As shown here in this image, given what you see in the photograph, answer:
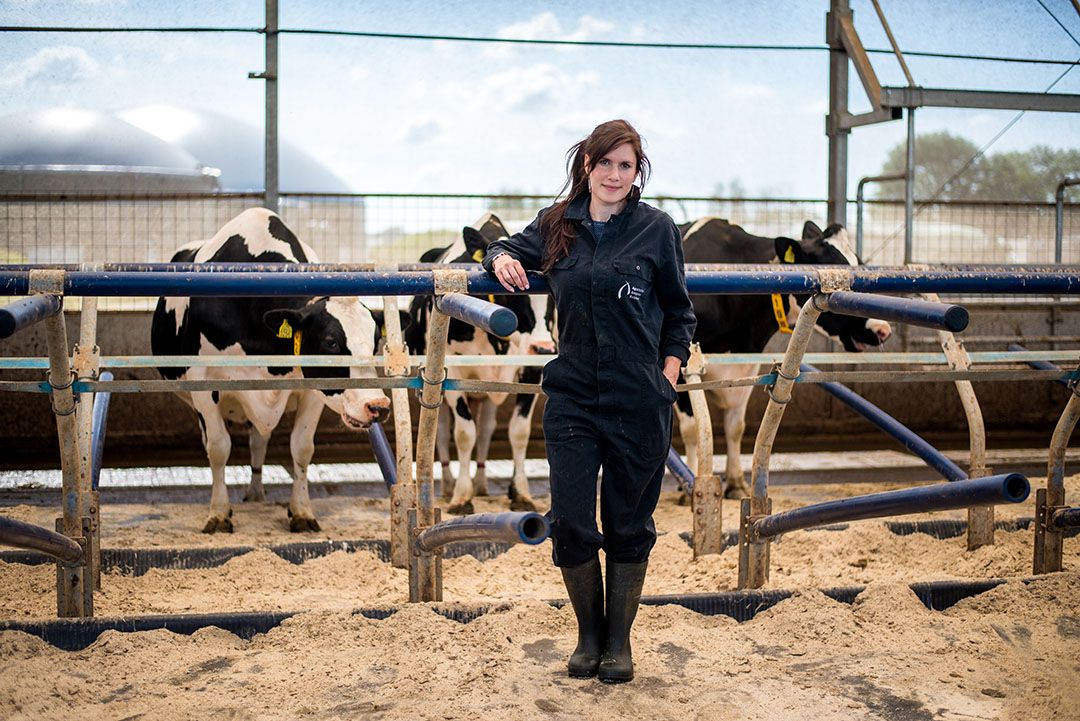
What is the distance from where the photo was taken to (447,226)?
1130 centimetres

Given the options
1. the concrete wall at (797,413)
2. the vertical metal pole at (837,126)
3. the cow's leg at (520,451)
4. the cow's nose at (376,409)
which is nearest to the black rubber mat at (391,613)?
the cow's nose at (376,409)

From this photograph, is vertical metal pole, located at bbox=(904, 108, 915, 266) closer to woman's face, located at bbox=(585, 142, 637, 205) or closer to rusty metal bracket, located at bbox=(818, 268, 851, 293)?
rusty metal bracket, located at bbox=(818, 268, 851, 293)

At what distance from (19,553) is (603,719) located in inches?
106

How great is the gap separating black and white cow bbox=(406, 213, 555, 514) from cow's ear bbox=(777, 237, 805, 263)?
1485 millimetres

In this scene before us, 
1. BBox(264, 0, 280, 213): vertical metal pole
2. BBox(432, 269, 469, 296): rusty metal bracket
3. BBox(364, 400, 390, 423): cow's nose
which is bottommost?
BBox(364, 400, 390, 423): cow's nose

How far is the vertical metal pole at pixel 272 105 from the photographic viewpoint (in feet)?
30.9

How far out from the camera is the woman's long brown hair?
2953 mm

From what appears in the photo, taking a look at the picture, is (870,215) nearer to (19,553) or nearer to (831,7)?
(831,7)

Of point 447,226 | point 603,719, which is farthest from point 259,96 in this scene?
point 603,719

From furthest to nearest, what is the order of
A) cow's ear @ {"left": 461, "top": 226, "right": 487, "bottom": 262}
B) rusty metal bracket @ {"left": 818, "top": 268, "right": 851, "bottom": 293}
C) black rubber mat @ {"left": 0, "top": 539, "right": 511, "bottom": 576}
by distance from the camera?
1. cow's ear @ {"left": 461, "top": 226, "right": 487, "bottom": 262}
2. black rubber mat @ {"left": 0, "top": 539, "right": 511, "bottom": 576}
3. rusty metal bracket @ {"left": 818, "top": 268, "right": 851, "bottom": 293}

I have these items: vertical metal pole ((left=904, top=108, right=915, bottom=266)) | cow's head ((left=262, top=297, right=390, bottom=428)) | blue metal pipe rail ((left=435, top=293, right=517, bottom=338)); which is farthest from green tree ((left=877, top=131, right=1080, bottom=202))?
blue metal pipe rail ((left=435, top=293, right=517, bottom=338))

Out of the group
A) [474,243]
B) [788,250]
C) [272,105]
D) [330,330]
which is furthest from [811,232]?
[272,105]

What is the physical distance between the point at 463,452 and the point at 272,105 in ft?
13.2

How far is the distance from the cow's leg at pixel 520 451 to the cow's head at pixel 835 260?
1849 mm
